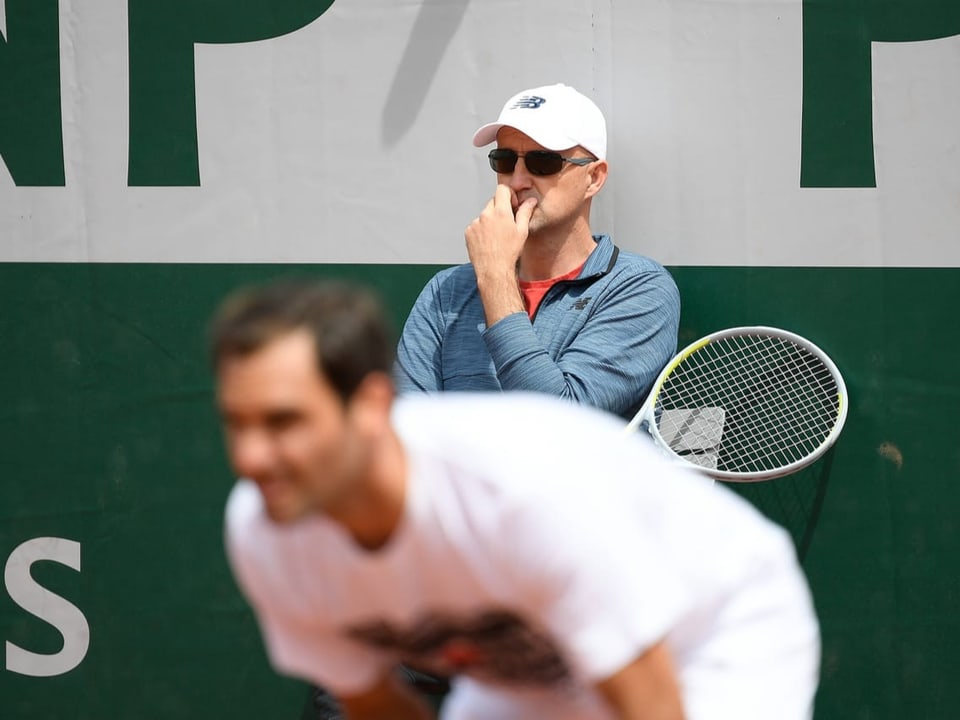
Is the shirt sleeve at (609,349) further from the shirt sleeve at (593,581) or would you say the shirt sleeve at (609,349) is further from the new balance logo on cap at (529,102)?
the shirt sleeve at (593,581)

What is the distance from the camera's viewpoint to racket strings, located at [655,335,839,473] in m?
3.45

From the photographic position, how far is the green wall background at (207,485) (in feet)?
11.6

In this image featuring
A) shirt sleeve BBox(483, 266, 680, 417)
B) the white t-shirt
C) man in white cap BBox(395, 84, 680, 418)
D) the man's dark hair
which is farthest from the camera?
man in white cap BBox(395, 84, 680, 418)

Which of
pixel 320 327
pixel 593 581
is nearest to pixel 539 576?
pixel 593 581

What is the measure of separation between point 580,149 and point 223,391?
6.46ft

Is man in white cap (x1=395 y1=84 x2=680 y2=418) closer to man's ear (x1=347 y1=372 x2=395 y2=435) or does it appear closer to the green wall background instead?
the green wall background

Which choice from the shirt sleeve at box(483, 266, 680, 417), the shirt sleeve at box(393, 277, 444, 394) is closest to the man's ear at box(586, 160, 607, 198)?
the shirt sleeve at box(483, 266, 680, 417)

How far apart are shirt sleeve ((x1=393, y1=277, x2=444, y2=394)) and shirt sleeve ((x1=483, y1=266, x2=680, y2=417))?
27 centimetres

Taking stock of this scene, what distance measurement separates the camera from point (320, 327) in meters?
1.52

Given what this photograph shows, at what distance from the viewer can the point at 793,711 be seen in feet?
6.37

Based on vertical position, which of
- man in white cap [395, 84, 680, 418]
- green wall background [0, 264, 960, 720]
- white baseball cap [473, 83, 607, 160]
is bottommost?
green wall background [0, 264, 960, 720]

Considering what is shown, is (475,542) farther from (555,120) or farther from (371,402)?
(555,120)

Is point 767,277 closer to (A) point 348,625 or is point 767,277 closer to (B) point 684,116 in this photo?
(B) point 684,116

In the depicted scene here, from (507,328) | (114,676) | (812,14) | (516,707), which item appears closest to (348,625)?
(516,707)
